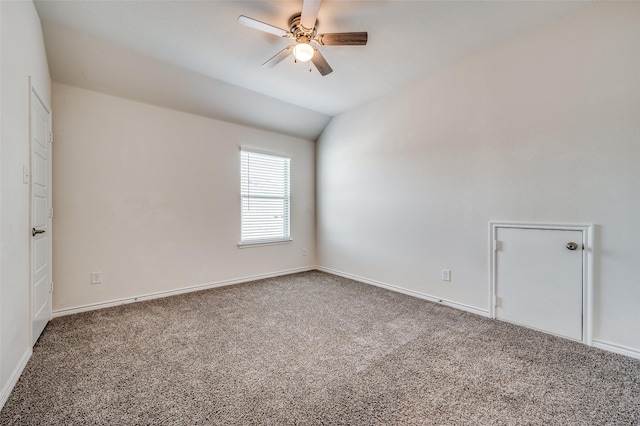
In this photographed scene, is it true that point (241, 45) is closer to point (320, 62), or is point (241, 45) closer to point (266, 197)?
point (320, 62)

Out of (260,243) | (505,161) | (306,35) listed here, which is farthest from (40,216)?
(505,161)

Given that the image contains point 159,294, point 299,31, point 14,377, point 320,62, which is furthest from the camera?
point 159,294

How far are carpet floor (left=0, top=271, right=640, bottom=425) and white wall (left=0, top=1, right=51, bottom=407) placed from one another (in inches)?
8.9

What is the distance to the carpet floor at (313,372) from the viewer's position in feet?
4.98

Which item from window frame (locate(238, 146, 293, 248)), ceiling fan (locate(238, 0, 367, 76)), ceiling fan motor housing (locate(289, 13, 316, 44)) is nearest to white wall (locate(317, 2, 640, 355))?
window frame (locate(238, 146, 293, 248))

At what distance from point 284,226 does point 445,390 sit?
11.2 ft

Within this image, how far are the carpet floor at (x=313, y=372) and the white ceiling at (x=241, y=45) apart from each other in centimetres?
255

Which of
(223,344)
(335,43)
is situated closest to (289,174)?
(335,43)

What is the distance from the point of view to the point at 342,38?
2256mm

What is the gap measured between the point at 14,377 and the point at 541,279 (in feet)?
13.2

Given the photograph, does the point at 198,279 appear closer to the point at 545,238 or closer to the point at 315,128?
the point at 315,128

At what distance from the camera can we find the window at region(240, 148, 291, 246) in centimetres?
426

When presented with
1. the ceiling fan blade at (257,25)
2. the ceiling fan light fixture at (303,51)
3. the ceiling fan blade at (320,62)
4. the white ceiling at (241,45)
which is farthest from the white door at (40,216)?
the ceiling fan blade at (320,62)

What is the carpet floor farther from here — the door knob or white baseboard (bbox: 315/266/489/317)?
the door knob
